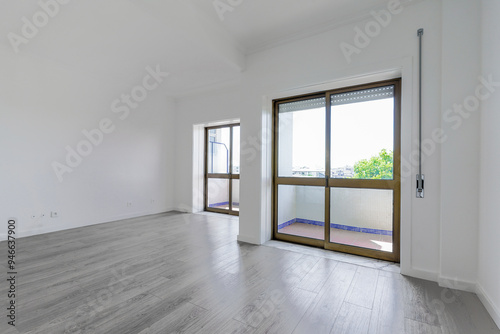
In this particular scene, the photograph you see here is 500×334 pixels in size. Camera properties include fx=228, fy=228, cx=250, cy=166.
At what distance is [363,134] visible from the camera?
3236 mm

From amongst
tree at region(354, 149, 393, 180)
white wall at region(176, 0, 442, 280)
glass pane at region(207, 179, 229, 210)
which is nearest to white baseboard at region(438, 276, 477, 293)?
white wall at region(176, 0, 442, 280)

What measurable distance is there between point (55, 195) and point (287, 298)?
15.2 ft

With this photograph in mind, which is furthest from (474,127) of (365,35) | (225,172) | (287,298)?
(225,172)

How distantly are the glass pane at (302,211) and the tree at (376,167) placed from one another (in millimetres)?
594

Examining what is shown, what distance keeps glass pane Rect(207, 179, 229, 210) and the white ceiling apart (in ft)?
10.2

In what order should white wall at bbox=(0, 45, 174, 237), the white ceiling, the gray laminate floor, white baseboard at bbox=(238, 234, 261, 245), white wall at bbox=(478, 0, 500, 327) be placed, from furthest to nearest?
white wall at bbox=(0, 45, 174, 237) < white baseboard at bbox=(238, 234, 261, 245) < the white ceiling < white wall at bbox=(478, 0, 500, 327) < the gray laminate floor

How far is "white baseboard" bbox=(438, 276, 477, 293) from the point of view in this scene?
2.26 metres

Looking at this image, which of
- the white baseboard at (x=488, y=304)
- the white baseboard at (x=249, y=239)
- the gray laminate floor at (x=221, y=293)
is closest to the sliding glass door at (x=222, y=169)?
the white baseboard at (x=249, y=239)

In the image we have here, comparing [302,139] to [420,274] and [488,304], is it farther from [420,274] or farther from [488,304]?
[488,304]

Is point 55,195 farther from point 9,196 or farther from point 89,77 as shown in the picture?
point 89,77

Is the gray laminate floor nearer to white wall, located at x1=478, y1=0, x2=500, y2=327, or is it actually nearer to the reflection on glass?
white wall, located at x1=478, y1=0, x2=500, y2=327

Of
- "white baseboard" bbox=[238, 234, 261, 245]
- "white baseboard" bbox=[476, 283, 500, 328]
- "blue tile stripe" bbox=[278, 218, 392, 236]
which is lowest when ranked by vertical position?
"white baseboard" bbox=[238, 234, 261, 245]

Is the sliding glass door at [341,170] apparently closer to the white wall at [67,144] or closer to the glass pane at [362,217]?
the glass pane at [362,217]

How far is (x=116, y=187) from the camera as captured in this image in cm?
524
